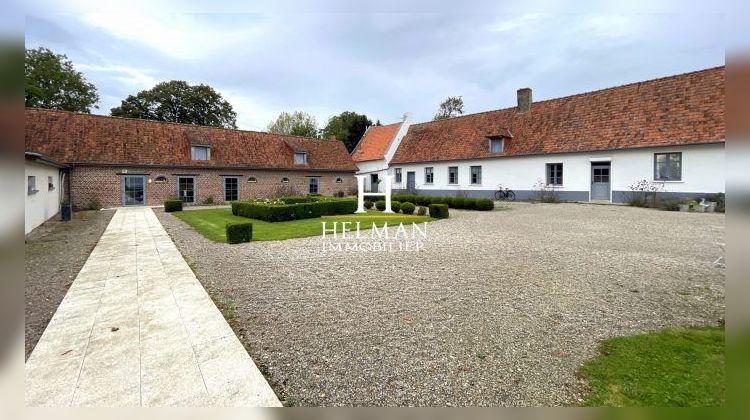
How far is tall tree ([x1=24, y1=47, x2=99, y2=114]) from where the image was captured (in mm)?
31656

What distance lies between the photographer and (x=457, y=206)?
17984mm

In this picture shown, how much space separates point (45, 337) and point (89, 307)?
0.90 m

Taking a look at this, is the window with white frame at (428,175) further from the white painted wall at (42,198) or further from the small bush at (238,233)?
the white painted wall at (42,198)

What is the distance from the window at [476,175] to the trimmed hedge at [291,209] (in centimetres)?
1182

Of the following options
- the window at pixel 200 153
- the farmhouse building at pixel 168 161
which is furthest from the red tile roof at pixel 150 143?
the window at pixel 200 153

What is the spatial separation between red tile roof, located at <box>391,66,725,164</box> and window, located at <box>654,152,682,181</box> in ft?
2.43

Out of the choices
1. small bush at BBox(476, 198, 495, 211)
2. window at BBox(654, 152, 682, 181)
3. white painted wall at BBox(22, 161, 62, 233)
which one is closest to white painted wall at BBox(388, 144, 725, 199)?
window at BBox(654, 152, 682, 181)

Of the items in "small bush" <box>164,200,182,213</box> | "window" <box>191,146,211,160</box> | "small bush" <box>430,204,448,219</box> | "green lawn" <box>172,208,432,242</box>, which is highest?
"window" <box>191,146,211,160</box>

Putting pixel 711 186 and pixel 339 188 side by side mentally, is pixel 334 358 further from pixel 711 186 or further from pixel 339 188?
pixel 339 188

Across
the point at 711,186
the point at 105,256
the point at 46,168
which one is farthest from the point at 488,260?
the point at 46,168

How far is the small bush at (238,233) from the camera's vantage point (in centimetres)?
870

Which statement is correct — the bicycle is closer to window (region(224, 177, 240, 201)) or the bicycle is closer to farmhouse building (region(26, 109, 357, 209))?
farmhouse building (region(26, 109, 357, 209))

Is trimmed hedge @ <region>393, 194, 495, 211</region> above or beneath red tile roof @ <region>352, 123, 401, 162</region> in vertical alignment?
beneath

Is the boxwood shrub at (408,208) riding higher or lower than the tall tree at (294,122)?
lower
